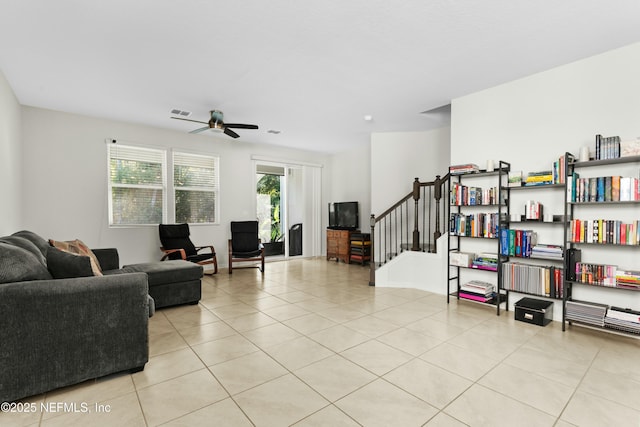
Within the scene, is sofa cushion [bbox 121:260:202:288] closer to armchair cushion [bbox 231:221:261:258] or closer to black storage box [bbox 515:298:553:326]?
armchair cushion [bbox 231:221:261:258]

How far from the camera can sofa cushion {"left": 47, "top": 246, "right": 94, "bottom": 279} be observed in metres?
2.12

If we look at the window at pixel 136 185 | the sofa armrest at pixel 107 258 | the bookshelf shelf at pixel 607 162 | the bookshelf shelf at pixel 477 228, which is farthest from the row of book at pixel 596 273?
the window at pixel 136 185

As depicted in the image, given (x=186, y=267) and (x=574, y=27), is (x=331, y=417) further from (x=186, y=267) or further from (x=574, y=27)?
(x=574, y=27)

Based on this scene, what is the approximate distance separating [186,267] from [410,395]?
9.64ft

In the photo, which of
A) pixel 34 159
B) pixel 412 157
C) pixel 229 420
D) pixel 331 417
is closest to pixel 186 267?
pixel 229 420

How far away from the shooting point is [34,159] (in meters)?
4.53

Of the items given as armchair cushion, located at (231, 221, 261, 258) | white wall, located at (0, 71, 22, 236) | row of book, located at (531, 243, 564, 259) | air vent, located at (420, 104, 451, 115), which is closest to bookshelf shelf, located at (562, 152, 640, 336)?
row of book, located at (531, 243, 564, 259)

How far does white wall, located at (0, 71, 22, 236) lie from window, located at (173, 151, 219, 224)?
2122 mm

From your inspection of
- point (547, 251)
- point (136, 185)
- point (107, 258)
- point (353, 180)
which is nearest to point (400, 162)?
point (353, 180)

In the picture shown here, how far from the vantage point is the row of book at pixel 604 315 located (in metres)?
2.65

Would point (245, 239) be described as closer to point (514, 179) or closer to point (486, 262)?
point (486, 262)

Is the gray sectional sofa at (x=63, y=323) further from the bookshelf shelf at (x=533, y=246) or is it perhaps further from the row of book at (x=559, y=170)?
the row of book at (x=559, y=170)

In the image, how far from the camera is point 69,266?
212 centimetres

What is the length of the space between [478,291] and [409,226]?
2.37 m
